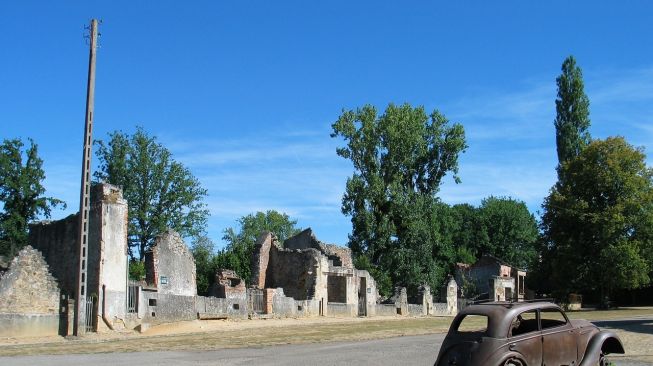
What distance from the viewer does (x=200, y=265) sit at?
51281 mm

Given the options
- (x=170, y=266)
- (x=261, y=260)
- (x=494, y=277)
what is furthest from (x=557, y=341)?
(x=494, y=277)

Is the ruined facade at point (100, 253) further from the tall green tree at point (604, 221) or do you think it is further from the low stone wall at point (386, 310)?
the tall green tree at point (604, 221)

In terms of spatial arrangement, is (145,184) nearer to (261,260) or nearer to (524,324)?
(261,260)

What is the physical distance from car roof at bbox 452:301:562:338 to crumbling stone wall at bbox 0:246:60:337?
686 inches

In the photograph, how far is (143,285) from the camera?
→ 3206cm

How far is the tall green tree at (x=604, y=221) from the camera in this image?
137 feet

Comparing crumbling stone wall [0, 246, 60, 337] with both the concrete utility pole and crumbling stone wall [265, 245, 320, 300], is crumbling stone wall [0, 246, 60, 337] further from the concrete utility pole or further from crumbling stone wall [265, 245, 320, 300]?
crumbling stone wall [265, 245, 320, 300]

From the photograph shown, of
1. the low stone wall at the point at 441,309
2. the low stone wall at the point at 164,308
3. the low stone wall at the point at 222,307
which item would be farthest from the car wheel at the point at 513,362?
the low stone wall at the point at 441,309

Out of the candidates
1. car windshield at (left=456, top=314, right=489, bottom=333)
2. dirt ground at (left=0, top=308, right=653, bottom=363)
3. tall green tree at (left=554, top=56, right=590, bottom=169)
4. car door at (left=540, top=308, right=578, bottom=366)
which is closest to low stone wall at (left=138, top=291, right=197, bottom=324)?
dirt ground at (left=0, top=308, right=653, bottom=363)

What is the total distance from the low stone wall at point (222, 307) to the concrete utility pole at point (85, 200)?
6.05 m

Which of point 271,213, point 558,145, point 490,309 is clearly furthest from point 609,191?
point 271,213

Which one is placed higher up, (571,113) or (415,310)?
(571,113)

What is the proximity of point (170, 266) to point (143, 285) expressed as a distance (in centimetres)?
178

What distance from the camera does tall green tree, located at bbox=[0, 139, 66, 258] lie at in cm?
4797
